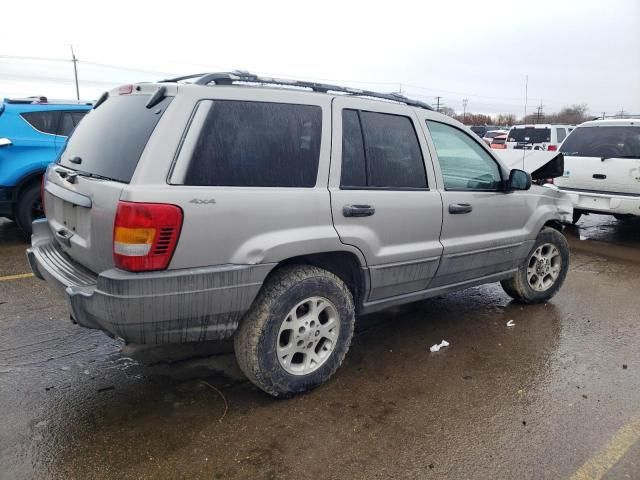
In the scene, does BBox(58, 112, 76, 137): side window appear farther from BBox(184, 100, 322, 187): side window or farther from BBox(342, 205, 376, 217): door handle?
BBox(342, 205, 376, 217): door handle

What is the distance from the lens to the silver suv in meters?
2.56

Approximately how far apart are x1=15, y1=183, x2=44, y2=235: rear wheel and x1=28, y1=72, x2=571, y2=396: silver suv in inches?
123

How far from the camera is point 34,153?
20.7ft

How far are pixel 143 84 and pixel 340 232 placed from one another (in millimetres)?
1450

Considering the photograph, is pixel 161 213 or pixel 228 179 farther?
pixel 228 179

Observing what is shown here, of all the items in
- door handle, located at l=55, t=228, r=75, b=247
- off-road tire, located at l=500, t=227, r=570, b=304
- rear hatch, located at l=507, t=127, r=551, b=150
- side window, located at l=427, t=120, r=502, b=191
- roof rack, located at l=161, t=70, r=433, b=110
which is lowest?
off-road tire, located at l=500, t=227, r=570, b=304

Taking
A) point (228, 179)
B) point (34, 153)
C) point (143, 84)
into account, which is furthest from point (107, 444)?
point (34, 153)

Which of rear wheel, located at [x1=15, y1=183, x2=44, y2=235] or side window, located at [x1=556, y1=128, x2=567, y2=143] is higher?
side window, located at [x1=556, y1=128, x2=567, y2=143]

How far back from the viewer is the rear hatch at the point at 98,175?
265 centimetres

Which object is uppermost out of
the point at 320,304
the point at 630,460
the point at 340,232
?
the point at 340,232

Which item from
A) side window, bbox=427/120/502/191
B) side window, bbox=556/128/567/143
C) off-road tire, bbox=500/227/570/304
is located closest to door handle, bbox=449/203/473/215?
side window, bbox=427/120/502/191

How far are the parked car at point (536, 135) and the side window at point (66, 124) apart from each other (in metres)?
12.5

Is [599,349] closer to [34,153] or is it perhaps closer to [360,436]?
[360,436]

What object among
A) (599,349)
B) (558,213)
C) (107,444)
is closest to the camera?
(107,444)
